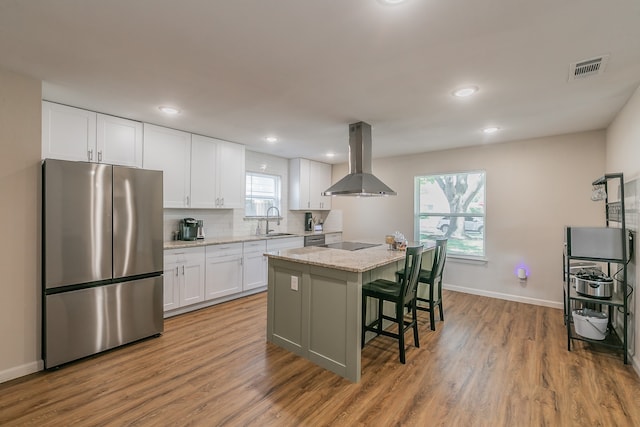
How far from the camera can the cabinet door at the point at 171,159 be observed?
3.74 m

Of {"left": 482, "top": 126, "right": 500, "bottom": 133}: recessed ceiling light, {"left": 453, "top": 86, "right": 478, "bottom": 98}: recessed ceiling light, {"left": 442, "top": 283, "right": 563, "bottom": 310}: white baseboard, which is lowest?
{"left": 442, "top": 283, "right": 563, "bottom": 310}: white baseboard

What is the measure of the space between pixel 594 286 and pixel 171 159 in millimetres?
4912

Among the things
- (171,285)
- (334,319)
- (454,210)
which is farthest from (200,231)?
(454,210)

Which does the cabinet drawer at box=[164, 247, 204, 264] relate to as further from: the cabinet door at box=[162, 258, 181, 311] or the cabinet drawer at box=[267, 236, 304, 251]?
the cabinet drawer at box=[267, 236, 304, 251]

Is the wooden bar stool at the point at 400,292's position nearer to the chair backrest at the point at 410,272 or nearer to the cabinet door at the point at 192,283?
the chair backrest at the point at 410,272

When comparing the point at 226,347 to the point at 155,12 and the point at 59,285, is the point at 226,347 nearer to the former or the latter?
the point at 59,285

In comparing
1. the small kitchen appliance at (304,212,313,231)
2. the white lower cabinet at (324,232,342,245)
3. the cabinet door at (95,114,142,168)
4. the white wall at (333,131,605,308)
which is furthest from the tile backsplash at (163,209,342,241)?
the white wall at (333,131,605,308)

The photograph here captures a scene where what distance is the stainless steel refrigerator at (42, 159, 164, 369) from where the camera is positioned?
8.25 ft

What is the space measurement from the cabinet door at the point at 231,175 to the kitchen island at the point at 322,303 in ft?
6.37

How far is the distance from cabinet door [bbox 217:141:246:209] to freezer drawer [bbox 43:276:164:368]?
68.2 inches

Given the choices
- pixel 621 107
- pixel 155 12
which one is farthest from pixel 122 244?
pixel 621 107

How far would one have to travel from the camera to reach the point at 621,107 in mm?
3029

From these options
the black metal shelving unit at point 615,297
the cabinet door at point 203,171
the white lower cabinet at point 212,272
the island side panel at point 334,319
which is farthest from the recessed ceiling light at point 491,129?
the cabinet door at point 203,171

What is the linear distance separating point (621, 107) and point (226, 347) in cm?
463
